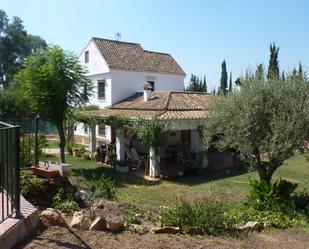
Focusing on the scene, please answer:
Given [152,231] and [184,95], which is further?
[184,95]

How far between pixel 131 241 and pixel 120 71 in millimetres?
22690

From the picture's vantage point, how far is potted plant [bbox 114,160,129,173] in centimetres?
1850

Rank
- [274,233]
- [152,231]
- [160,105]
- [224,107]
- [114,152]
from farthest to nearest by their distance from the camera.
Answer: [114,152] → [160,105] → [224,107] → [274,233] → [152,231]

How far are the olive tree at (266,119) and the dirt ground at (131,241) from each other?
434cm

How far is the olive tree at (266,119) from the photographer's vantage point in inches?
400

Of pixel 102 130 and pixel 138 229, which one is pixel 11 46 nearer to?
pixel 102 130

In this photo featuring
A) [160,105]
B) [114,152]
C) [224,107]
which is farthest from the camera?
[114,152]

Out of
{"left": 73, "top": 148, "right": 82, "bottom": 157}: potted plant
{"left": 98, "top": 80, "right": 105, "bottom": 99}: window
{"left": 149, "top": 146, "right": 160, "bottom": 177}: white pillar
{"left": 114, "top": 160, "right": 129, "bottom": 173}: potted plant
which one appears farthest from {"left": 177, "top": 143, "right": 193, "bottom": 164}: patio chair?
{"left": 98, "top": 80, "right": 105, "bottom": 99}: window

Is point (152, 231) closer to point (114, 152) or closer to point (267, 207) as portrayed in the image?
point (267, 207)

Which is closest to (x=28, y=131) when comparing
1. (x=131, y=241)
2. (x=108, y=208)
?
(x=108, y=208)

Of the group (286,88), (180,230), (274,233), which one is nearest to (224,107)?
(286,88)

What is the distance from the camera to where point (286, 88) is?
10898 mm

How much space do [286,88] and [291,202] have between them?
3331 mm

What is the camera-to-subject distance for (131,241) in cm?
513
